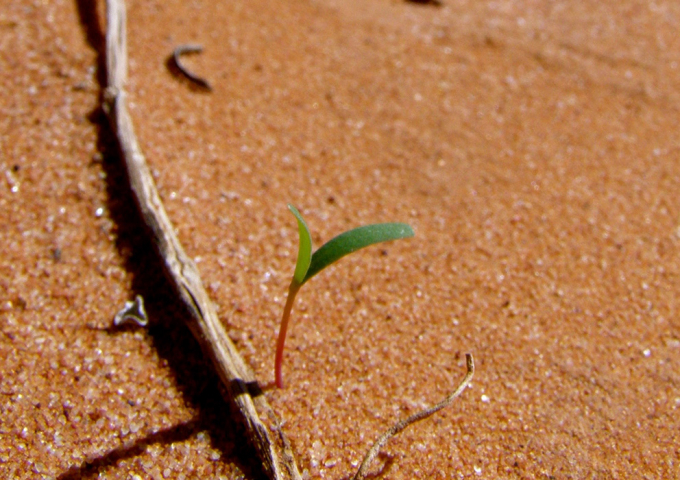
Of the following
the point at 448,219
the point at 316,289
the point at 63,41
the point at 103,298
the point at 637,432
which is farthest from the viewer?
the point at 63,41

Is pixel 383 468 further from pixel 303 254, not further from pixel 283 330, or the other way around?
pixel 303 254

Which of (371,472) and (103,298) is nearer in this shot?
(371,472)

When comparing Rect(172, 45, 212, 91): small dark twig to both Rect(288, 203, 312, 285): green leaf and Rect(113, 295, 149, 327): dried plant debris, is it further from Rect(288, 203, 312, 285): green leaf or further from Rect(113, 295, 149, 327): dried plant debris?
Rect(288, 203, 312, 285): green leaf

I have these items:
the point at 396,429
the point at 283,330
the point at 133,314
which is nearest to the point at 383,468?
the point at 396,429

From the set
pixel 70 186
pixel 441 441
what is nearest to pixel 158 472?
pixel 441 441

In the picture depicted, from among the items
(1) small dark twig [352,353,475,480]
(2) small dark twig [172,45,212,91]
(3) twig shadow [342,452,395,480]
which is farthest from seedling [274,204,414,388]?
(2) small dark twig [172,45,212,91]

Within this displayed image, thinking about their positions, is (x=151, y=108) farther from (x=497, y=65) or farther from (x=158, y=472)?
(x=497, y=65)
